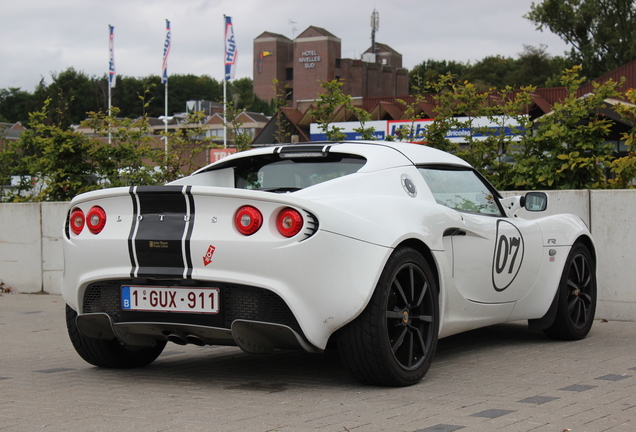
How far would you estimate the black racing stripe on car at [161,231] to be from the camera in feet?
15.1

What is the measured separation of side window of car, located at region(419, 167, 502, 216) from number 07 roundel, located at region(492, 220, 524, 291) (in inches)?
6.4

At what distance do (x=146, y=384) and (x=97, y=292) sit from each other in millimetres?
595

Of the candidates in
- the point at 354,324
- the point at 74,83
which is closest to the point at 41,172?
the point at 354,324

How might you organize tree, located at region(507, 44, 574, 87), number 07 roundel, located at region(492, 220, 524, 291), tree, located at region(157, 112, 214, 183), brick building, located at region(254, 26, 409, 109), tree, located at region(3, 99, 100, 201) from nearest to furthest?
number 07 roundel, located at region(492, 220, 524, 291) < tree, located at region(157, 112, 214, 183) < tree, located at region(3, 99, 100, 201) < tree, located at region(507, 44, 574, 87) < brick building, located at region(254, 26, 409, 109)

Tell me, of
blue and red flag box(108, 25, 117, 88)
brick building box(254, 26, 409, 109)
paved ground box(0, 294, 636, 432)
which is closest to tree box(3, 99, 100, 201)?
paved ground box(0, 294, 636, 432)

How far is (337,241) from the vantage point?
4426 millimetres

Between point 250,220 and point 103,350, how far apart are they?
1.59m

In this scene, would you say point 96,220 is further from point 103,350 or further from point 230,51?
point 230,51

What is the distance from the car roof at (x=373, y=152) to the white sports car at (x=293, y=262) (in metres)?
0.01

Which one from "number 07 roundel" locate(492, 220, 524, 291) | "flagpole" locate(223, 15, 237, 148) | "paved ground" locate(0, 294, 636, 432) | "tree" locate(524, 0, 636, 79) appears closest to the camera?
"paved ground" locate(0, 294, 636, 432)

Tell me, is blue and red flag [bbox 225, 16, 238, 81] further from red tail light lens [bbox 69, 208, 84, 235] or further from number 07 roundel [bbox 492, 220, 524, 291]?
red tail light lens [bbox 69, 208, 84, 235]

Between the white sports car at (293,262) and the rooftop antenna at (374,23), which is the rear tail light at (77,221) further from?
the rooftop antenna at (374,23)

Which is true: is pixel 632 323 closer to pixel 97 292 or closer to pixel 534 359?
pixel 534 359

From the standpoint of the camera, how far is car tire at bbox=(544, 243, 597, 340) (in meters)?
6.62
